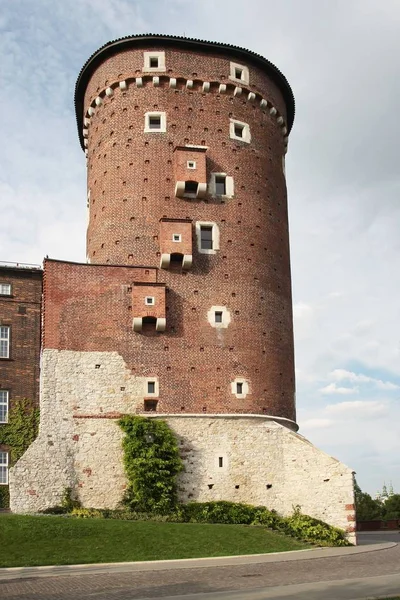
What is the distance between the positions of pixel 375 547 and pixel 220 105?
2177cm

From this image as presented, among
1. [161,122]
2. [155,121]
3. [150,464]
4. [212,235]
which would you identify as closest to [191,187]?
[212,235]

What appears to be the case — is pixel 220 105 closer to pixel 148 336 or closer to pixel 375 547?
pixel 148 336

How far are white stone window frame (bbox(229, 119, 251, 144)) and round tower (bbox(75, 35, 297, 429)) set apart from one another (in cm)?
6

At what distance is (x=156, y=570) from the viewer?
63.9ft

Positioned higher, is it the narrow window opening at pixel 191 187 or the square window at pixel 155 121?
the square window at pixel 155 121

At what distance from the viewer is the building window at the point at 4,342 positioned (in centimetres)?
4019

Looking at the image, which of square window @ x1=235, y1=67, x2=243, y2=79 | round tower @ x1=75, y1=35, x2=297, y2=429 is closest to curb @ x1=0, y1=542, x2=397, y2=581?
round tower @ x1=75, y1=35, x2=297, y2=429

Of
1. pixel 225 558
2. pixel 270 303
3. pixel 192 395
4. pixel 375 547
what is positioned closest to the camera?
pixel 225 558

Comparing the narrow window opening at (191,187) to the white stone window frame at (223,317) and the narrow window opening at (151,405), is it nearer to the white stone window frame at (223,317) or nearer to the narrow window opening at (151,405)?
the white stone window frame at (223,317)

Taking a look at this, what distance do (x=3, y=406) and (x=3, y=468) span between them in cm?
324

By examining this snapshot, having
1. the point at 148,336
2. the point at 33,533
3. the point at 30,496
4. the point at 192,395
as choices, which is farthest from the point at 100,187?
the point at 33,533

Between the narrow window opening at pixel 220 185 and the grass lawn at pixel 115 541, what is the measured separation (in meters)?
15.8

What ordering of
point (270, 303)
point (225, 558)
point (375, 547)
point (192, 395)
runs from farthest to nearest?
point (270, 303) → point (192, 395) → point (375, 547) → point (225, 558)

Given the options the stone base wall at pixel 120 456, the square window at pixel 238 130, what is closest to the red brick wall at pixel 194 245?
the square window at pixel 238 130
